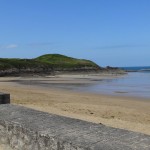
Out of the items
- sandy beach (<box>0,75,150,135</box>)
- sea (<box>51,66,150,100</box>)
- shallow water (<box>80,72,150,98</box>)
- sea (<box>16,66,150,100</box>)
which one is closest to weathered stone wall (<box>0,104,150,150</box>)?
sandy beach (<box>0,75,150,135</box>)

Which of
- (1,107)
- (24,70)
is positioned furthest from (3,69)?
(1,107)

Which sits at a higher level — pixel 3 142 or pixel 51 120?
pixel 51 120

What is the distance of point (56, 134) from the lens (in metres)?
3.81

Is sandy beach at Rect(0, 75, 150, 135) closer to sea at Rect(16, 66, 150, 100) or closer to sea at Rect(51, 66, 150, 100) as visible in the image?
sea at Rect(16, 66, 150, 100)

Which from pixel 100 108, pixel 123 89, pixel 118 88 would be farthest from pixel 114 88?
pixel 100 108

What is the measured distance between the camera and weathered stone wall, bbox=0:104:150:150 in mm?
3365

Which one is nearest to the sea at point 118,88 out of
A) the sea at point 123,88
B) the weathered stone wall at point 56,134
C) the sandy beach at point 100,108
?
the sea at point 123,88

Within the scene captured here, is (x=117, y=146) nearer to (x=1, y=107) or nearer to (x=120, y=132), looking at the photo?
(x=120, y=132)

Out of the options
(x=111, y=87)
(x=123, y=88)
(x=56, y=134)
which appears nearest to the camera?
(x=56, y=134)

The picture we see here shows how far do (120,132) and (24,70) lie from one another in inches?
2503

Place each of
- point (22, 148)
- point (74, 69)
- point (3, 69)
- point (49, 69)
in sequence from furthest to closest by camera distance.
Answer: point (74, 69) → point (49, 69) → point (3, 69) → point (22, 148)

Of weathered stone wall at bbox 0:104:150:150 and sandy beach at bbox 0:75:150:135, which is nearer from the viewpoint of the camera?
weathered stone wall at bbox 0:104:150:150

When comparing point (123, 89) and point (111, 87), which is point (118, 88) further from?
point (111, 87)

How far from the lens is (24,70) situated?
6662cm
